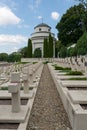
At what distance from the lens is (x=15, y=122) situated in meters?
4.40

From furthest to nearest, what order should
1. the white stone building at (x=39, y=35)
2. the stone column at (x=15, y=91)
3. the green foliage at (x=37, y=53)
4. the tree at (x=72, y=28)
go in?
the white stone building at (x=39, y=35) → the green foliage at (x=37, y=53) → the tree at (x=72, y=28) → the stone column at (x=15, y=91)

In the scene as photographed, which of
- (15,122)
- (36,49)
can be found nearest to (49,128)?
(15,122)

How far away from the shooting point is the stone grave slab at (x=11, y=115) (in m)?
4.43

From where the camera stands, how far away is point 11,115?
4.68 metres

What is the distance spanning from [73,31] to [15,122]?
44900mm

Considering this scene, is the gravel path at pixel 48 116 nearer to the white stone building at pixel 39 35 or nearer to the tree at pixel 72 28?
the tree at pixel 72 28

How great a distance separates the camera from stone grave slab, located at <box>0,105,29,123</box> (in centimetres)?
443

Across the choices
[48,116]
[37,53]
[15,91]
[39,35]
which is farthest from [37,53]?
[15,91]

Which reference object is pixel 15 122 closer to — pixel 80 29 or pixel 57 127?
pixel 57 127

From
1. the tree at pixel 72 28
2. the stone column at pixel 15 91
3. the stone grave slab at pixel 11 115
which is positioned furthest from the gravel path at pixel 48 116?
the tree at pixel 72 28

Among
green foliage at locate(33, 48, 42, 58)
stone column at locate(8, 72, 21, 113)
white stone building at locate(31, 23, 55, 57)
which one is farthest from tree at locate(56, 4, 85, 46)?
stone column at locate(8, 72, 21, 113)

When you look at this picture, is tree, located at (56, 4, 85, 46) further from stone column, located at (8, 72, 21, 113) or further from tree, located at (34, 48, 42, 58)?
stone column, located at (8, 72, 21, 113)

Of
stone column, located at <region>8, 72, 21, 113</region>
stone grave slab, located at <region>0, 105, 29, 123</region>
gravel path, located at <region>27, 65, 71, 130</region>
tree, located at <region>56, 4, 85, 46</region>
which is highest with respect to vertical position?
tree, located at <region>56, 4, 85, 46</region>

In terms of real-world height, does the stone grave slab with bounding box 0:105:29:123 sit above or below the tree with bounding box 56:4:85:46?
below
